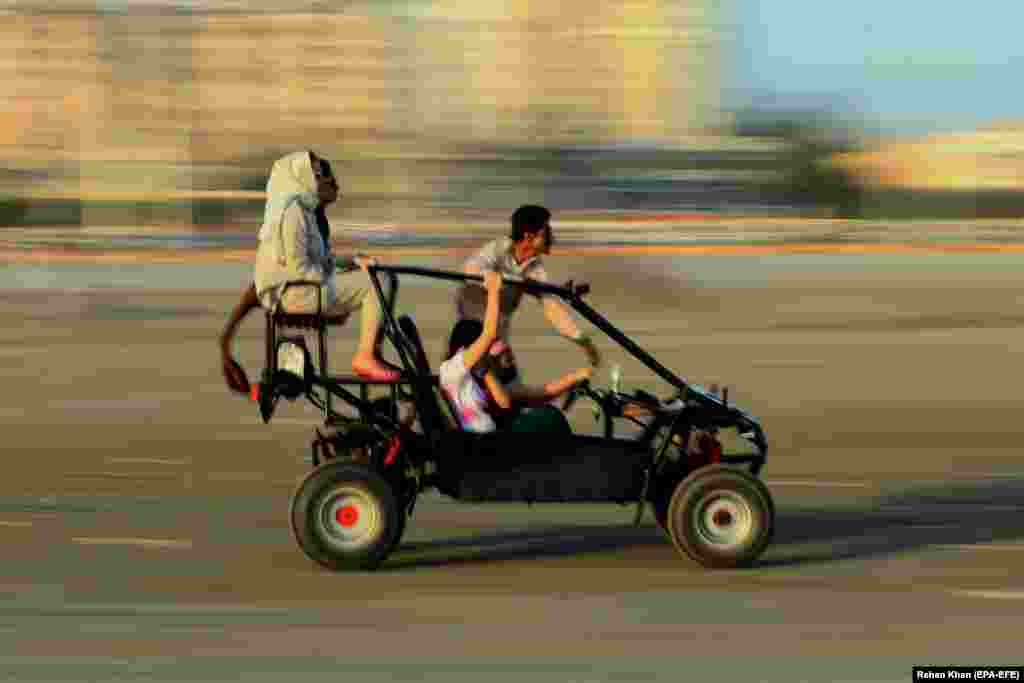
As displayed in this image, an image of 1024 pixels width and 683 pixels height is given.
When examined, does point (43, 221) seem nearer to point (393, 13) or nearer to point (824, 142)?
point (393, 13)

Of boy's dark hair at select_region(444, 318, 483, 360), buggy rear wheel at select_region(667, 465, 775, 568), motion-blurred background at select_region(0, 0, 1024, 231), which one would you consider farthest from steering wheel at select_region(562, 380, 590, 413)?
motion-blurred background at select_region(0, 0, 1024, 231)

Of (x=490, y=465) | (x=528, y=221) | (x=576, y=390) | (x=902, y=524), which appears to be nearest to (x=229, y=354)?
(x=490, y=465)

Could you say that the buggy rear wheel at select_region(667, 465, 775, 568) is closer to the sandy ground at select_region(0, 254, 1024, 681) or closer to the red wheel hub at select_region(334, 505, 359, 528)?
the sandy ground at select_region(0, 254, 1024, 681)

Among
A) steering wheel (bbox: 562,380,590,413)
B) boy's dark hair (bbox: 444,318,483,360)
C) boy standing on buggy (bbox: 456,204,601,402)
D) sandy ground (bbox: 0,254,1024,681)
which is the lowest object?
sandy ground (bbox: 0,254,1024,681)

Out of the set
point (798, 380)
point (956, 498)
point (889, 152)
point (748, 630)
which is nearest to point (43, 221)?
point (889, 152)

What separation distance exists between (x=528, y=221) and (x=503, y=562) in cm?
139

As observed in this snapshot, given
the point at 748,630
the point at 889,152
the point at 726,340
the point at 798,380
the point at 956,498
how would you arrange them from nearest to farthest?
the point at 748,630 → the point at 956,498 → the point at 798,380 → the point at 726,340 → the point at 889,152

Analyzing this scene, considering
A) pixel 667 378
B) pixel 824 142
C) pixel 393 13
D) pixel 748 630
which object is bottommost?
pixel 748 630

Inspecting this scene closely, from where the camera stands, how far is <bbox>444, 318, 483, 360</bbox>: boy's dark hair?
8.56 m

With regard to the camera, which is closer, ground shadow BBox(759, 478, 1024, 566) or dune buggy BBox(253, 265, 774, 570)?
dune buggy BBox(253, 265, 774, 570)

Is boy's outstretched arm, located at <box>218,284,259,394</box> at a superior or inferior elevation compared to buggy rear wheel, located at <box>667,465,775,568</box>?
superior

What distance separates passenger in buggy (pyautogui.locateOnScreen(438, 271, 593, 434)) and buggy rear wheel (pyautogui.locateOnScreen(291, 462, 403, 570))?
1.48 feet

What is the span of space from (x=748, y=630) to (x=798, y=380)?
11.2 meters

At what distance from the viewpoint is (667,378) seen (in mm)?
8492
